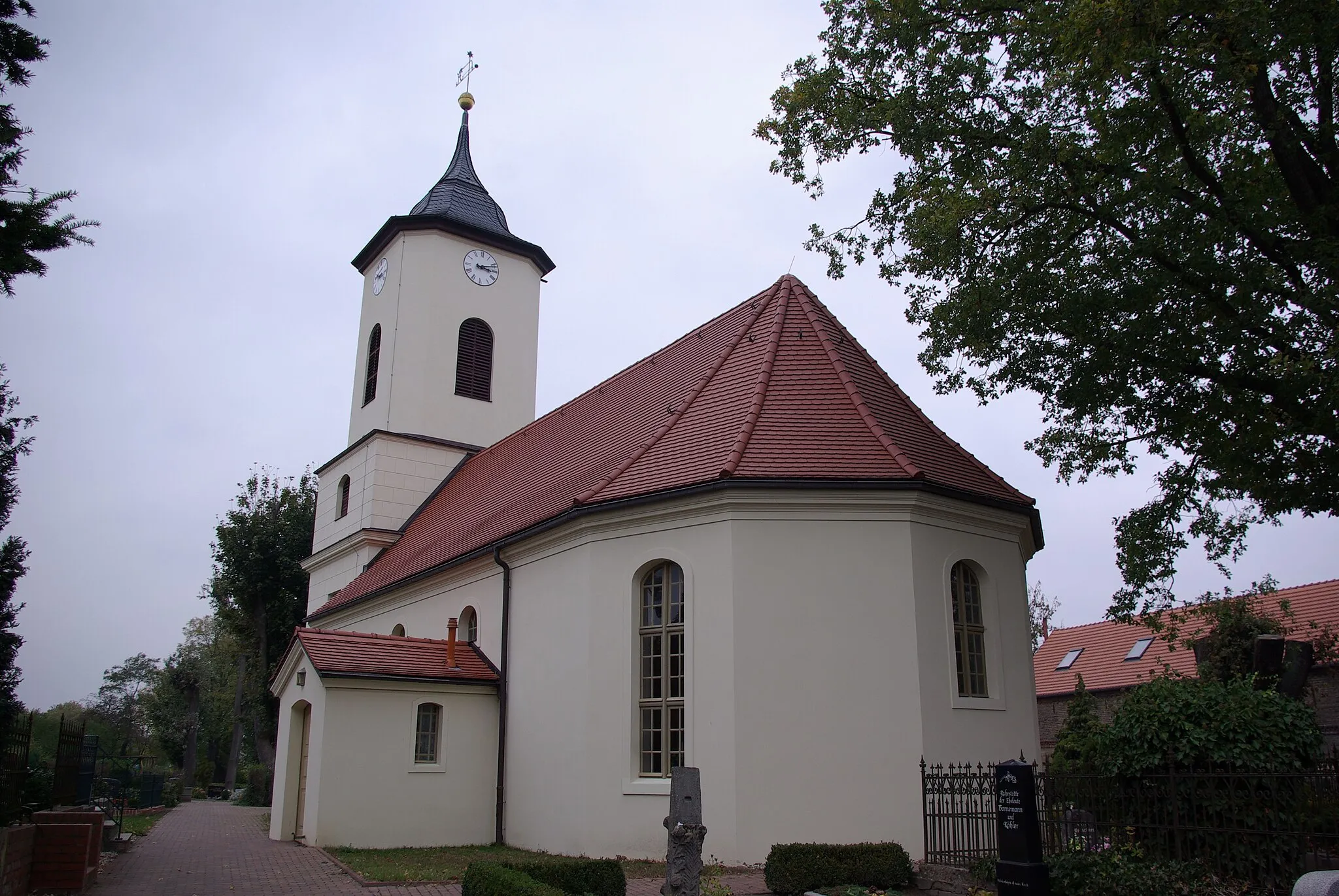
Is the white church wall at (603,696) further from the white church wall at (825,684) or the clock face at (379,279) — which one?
the clock face at (379,279)

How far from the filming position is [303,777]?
680 inches

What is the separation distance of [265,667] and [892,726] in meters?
28.2

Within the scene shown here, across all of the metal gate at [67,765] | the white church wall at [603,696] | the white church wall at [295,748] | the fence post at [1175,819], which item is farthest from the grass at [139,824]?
the fence post at [1175,819]

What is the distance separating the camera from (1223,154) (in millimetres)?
12422

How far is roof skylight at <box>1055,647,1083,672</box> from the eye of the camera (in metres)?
32.5

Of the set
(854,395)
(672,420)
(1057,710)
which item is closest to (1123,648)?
(1057,710)

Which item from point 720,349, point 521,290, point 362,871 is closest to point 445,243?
point 521,290

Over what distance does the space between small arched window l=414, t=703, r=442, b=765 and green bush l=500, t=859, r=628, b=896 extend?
Result: 666 cm

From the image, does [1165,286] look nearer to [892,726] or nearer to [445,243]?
[892,726]

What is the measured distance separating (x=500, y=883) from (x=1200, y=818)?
6670mm

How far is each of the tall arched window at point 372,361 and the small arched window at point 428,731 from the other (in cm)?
1350

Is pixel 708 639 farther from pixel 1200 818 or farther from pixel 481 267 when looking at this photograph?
pixel 481 267

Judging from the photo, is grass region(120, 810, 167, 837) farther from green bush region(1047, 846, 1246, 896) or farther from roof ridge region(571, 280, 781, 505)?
green bush region(1047, 846, 1246, 896)

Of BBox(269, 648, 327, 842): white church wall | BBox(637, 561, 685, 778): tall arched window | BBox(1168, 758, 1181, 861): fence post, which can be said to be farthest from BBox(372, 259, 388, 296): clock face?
BBox(1168, 758, 1181, 861): fence post
